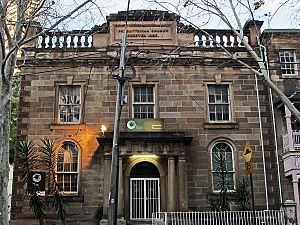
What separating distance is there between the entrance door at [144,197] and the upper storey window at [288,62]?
817cm

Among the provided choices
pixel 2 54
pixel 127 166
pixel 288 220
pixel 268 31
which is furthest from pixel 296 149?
pixel 2 54

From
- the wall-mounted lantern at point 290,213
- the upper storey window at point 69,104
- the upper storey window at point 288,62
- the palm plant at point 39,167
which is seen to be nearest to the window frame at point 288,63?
the upper storey window at point 288,62

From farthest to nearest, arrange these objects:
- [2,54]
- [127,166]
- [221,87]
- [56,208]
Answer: [221,87] < [127,166] < [56,208] < [2,54]

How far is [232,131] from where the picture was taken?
2127cm

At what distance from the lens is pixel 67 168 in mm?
20656

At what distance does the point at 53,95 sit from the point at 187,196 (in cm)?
770

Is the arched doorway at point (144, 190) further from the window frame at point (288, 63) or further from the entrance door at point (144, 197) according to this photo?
the window frame at point (288, 63)

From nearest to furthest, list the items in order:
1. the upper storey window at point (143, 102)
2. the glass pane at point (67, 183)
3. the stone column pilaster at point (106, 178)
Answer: the stone column pilaster at point (106, 178)
the glass pane at point (67, 183)
the upper storey window at point (143, 102)

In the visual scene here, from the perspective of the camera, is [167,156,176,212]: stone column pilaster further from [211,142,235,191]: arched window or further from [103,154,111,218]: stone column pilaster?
[103,154,111,218]: stone column pilaster

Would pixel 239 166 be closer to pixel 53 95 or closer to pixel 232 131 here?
pixel 232 131

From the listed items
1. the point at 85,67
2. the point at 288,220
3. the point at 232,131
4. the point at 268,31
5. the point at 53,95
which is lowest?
the point at 288,220

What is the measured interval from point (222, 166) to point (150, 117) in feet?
13.1

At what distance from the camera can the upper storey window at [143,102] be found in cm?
2148

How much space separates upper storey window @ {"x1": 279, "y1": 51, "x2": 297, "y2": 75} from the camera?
73.0 feet
